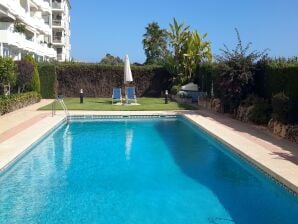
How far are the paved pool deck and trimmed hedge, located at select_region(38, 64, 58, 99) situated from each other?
1063cm

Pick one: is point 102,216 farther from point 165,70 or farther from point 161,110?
point 165,70

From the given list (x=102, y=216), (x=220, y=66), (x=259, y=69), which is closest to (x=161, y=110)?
(x=220, y=66)

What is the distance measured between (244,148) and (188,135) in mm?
4951

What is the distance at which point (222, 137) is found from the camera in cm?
1477

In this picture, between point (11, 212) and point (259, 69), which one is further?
point (259, 69)

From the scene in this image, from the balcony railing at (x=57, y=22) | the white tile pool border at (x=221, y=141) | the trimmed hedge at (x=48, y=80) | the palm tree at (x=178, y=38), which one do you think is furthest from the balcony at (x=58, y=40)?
the white tile pool border at (x=221, y=141)

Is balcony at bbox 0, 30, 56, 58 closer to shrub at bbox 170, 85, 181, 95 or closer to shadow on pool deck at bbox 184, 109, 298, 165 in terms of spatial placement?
shrub at bbox 170, 85, 181, 95

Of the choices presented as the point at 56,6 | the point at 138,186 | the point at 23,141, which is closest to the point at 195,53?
the point at 23,141

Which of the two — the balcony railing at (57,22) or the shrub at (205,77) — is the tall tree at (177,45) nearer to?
the shrub at (205,77)

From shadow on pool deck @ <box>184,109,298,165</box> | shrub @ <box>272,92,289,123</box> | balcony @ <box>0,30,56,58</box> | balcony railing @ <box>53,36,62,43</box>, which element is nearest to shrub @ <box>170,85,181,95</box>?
shadow on pool deck @ <box>184,109,298,165</box>

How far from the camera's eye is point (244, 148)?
1264 cm

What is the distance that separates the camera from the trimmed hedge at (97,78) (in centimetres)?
3472

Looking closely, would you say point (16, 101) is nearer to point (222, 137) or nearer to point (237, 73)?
point (237, 73)

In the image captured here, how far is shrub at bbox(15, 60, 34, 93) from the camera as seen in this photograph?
91.9 feet
